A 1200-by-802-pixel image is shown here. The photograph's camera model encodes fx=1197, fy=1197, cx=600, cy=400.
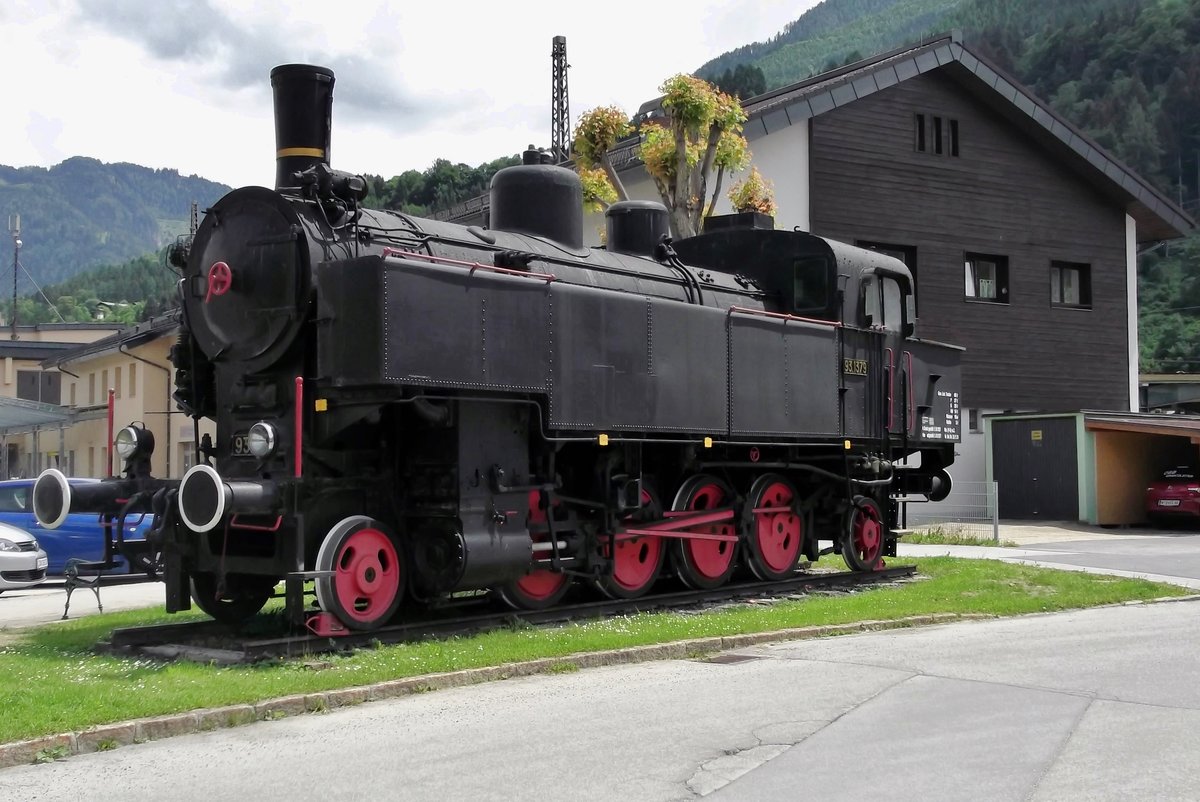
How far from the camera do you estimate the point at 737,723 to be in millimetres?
6668

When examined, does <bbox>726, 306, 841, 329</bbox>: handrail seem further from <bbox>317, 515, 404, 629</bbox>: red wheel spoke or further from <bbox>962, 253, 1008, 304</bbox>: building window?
<bbox>962, 253, 1008, 304</bbox>: building window

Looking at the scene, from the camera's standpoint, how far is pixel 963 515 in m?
24.4

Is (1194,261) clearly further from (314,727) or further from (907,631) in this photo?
(314,727)

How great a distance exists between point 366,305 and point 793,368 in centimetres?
559

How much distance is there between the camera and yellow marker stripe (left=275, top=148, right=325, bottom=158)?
9.85 m

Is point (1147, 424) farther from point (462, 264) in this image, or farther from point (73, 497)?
point (73, 497)

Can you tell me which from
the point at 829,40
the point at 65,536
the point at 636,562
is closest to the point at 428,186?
the point at 65,536

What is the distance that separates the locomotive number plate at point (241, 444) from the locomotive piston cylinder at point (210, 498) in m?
0.79

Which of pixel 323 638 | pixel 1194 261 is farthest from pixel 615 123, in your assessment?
pixel 1194 261

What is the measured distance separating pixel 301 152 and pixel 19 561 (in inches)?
299

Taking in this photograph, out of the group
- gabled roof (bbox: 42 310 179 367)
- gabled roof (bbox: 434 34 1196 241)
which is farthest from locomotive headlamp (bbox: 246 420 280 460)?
gabled roof (bbox: 434 34 1196 241)

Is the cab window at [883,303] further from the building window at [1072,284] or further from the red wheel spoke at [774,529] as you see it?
the building window at [1072,284]

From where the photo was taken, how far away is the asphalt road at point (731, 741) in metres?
5.41

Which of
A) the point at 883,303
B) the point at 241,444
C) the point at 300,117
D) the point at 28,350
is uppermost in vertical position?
the point at 28,350
